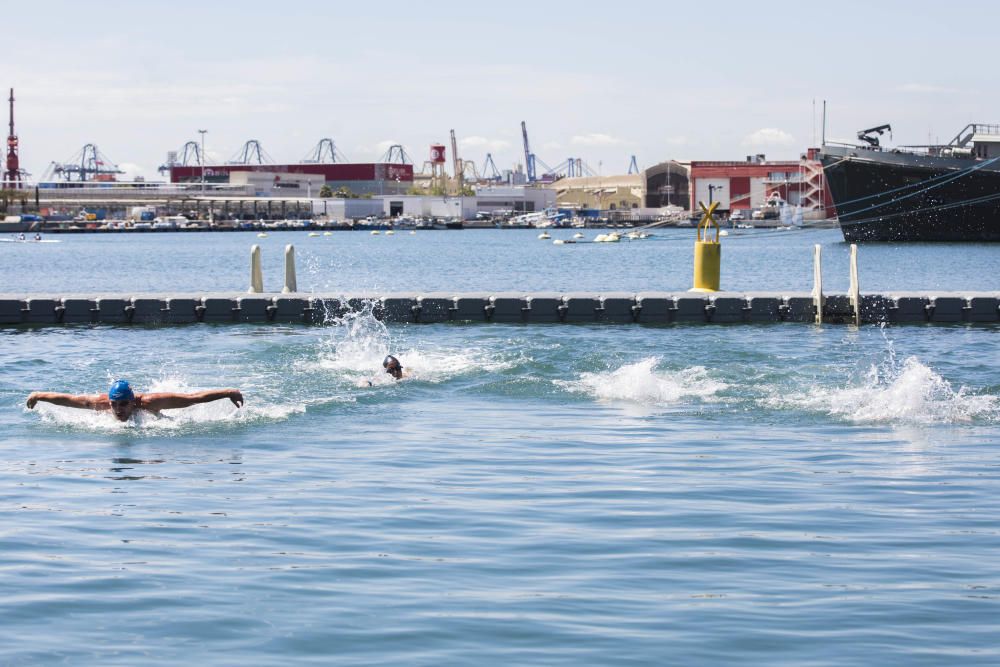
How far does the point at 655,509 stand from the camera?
35.9ft

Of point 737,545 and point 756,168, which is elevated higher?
point 756,168

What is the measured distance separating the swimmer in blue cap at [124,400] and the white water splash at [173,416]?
12 centimetres

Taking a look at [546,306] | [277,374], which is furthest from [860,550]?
[546,306]

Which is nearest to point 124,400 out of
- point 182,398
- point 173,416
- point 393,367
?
point 182,398

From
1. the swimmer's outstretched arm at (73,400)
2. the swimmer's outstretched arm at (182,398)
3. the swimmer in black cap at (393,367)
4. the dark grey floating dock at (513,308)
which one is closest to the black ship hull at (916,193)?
the dark grey floating dock at (513,308)

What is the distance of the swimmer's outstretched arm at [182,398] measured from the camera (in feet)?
47.5

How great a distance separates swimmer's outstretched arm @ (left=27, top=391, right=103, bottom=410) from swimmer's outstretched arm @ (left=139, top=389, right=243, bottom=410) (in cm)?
57

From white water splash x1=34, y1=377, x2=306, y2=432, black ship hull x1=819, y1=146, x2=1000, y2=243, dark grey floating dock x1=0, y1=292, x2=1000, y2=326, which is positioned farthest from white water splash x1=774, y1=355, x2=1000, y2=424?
black ship hull x1=819, y1=146, x2=1000, y2=243

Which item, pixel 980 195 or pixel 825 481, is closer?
pixel 825 481

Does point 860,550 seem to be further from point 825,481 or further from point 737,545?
point 825,481

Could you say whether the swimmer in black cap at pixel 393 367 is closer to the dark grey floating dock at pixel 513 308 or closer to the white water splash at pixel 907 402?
the white water splash at pixel 907 402

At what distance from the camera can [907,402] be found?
16594 millimetres

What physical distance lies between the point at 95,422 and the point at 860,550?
962 centimetres

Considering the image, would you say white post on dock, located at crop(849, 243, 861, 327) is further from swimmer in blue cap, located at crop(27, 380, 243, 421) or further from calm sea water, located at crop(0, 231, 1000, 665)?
swimmer in blue cap, located at crop(27, 380, 243, 421)
